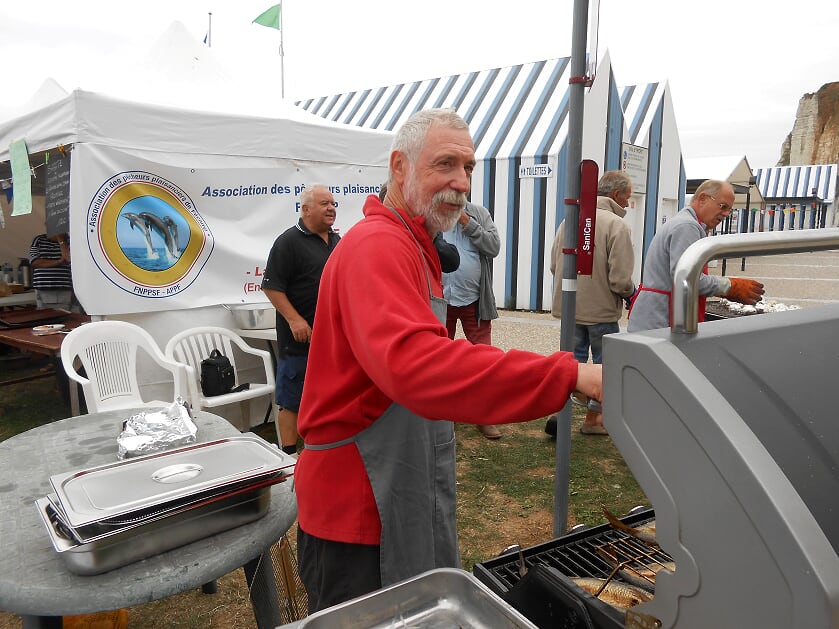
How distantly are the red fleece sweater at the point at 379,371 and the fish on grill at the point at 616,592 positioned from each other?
1.57ft

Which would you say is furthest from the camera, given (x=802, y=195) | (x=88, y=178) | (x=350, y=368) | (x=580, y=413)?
(x=802, y=195)

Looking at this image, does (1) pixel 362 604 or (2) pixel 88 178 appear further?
(2) pixel 88 178

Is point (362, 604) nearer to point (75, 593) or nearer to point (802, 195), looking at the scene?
point (75, 593)

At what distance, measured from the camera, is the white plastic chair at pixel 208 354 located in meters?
4.35

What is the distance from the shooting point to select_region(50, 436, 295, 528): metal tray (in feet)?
4.42

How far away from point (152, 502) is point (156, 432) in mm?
900

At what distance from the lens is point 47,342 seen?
469 cm

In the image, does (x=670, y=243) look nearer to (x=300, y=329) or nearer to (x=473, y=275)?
(x=473, y=275)

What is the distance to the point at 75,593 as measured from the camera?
1.30 m

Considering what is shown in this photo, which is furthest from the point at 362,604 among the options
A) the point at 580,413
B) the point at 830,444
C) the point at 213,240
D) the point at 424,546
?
the point at 580,413

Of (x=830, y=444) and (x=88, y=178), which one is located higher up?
(x=88, y=178)

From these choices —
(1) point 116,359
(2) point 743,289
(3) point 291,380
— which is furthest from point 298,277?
(2) point 743,289

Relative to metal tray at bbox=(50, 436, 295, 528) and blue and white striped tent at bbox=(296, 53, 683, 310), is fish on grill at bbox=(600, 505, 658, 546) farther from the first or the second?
blue and white striped tent at bbox=(296, 53, 683, 310)

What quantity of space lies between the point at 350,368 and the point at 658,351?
73 centimetres
